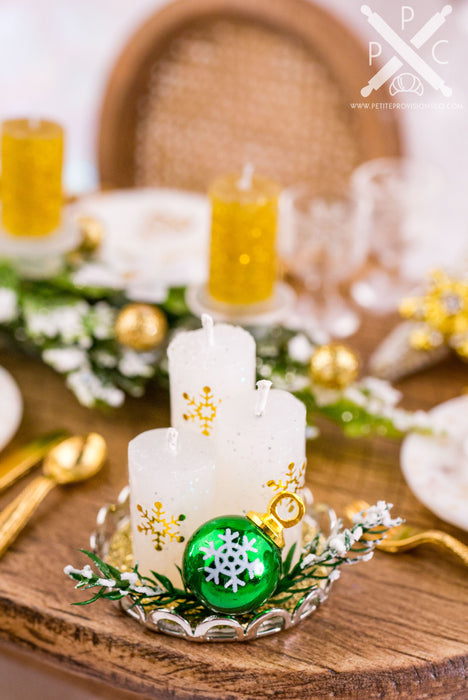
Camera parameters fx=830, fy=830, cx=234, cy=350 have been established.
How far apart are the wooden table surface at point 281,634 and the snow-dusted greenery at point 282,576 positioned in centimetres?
4

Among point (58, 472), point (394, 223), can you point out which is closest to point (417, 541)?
point (58, 472)

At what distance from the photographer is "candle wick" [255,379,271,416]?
0.69m

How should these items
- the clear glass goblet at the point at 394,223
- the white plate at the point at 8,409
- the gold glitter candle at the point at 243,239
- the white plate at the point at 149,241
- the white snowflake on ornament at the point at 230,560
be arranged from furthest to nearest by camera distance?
the clear glass goblet at the point at 394,223
the white plate at the point at 149,241
the gold glitter candle at the point at 243,239
the white plate at the point at 8,409
the white snowflake on ornament at the point at 230,560

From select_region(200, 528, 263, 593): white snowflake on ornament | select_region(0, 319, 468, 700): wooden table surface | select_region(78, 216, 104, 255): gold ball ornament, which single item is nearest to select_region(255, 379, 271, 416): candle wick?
select_region(200, 528, 263, 593): white snowflake on ornament

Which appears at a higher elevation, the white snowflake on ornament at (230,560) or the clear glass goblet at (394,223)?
the clear glass goblet at (394,223)

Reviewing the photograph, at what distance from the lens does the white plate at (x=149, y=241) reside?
121cm

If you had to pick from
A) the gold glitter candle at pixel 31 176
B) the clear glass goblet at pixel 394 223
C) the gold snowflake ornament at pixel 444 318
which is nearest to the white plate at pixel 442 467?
the gold snowflake ornament at pixel 444 318

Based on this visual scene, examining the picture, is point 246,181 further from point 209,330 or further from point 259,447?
point 259,447

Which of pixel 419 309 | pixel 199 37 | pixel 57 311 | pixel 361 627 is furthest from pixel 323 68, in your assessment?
pixel 361 627

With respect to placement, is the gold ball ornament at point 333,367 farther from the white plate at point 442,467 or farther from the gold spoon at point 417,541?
the gold spoon at point 417,541

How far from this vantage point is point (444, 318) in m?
1.15

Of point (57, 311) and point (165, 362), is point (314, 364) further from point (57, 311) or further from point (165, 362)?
point (57, 311)

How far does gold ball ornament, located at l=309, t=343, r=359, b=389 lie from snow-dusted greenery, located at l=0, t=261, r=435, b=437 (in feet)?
0.04

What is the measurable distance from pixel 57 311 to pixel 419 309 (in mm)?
503
